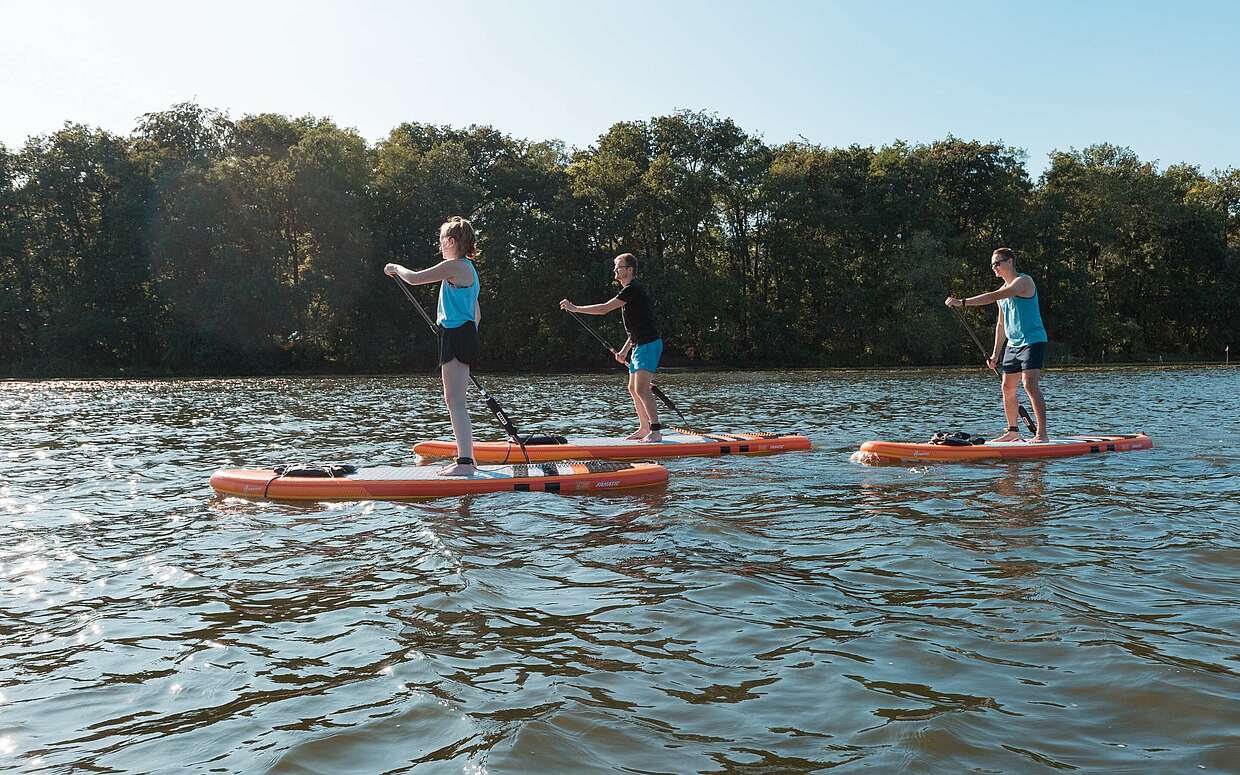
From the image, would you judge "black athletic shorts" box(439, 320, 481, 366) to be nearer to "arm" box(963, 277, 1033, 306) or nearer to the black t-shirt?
the black t-shirt

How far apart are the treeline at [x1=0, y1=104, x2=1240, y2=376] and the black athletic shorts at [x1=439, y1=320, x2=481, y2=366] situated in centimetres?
4821

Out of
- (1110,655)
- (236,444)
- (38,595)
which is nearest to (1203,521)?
(1110,655)

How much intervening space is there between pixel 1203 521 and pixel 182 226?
190 feet

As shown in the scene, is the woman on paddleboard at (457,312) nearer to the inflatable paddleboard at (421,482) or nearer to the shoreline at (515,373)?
the inflatable paddleboard at (421,482)

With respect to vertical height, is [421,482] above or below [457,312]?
below

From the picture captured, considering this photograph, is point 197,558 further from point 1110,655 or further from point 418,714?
point 1110,655

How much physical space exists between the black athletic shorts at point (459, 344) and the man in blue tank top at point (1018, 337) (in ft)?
20.3

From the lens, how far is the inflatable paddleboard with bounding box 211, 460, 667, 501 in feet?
31.8

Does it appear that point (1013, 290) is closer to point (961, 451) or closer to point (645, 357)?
point (961, 451)

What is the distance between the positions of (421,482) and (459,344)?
1.41 m

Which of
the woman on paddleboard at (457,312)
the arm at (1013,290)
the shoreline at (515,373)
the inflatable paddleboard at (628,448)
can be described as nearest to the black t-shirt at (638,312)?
the inflatable paddleboard at (628,448)

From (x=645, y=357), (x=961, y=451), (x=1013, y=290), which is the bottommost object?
(x=961, y=451)

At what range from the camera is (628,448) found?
12883 mm

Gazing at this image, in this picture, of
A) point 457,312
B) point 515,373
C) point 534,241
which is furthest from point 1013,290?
point 534,241
